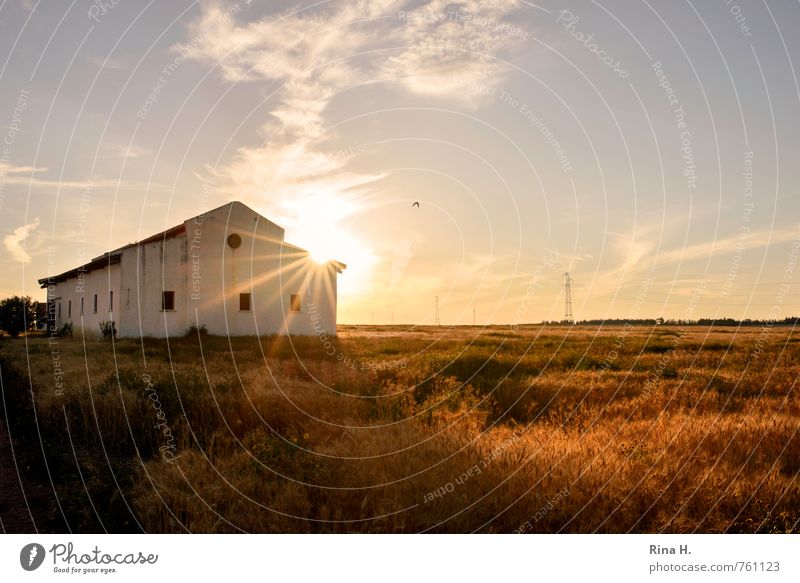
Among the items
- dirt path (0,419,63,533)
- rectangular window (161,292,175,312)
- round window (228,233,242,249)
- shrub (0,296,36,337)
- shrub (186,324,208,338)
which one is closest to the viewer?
dirt path (0,419,63,533)

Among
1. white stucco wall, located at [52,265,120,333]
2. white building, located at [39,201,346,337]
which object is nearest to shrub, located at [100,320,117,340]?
white building, located at [39,201,346,337]

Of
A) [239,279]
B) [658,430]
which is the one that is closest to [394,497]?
[658,430]

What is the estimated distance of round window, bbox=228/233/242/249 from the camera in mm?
33281

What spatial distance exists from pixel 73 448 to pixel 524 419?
870 centimetres

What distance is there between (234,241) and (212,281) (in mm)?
2711

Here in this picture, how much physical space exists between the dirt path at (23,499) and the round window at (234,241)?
80.9ft

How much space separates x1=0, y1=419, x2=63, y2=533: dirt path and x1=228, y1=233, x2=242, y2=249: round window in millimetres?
24673

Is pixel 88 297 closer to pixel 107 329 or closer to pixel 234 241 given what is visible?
pixel 107 329

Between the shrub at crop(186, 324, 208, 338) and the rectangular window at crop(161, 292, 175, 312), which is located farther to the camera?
the rectangular window at crop(161, 292, 175, 312)

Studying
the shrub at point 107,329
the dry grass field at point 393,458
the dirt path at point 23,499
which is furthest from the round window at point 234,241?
the dirt path at point 23,499

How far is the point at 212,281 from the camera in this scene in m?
33.0

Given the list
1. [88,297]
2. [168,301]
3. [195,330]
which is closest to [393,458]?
[195,330]

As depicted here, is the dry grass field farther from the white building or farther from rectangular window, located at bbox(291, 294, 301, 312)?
rectangular window, located at bbox(291, 294, 301, 312)

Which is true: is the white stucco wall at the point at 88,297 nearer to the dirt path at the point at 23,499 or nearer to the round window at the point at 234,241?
the round window at the point at 234,241
